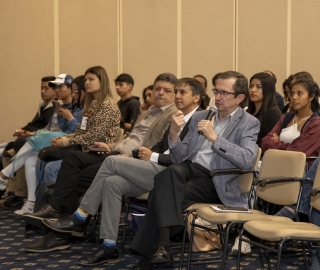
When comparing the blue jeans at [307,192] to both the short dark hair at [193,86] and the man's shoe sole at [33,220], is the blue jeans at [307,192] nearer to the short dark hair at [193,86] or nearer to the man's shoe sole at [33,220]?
the short dark hair at [193,86]

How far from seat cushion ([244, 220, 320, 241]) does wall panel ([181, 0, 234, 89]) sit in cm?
521

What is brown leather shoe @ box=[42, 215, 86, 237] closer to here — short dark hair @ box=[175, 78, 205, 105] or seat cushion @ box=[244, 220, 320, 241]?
short dark hair @ box=[175, 78, 205, 105]

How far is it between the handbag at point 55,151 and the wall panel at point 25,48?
3337 mm

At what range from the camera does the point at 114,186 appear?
14.5 ft

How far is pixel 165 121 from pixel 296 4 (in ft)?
12.4

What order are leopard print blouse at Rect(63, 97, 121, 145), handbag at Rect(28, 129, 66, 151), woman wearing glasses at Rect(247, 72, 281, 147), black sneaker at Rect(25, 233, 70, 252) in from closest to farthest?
black sneaker at Rect(25, 233, 70, 252) → leopard print blouse at Rect(63, 97, 121, 145) → woman wearing glasses at Rect(247, 72, 281, 147) → handbag at Rect(28, 129, 66, 151)

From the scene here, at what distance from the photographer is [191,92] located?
4.75 m

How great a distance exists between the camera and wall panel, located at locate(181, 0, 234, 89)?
8367 mm

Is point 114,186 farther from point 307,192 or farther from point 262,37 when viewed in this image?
point 262,37

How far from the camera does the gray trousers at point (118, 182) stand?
4395mm

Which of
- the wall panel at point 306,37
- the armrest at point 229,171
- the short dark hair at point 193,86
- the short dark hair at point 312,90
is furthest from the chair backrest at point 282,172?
the wall panel at point 306,37

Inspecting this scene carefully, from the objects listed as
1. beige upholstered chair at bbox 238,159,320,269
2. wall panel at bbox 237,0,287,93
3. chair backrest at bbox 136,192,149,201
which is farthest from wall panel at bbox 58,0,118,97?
beige upholstered chair at bbox 238,159,320,269

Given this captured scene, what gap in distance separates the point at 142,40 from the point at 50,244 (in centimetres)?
462

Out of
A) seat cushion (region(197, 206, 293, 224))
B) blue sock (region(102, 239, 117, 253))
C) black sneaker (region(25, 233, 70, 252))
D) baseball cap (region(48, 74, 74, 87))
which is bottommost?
Result: black sneaker (region(25, 233, 70, 252))
